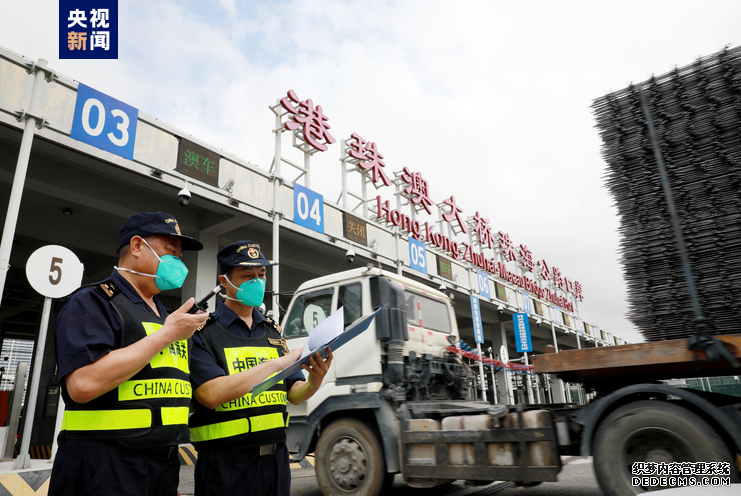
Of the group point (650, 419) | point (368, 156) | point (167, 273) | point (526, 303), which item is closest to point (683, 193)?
point (650, 419)

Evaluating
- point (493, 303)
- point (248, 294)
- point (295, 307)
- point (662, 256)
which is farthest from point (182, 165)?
point (493, 303)

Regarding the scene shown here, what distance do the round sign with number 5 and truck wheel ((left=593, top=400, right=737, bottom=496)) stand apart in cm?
595

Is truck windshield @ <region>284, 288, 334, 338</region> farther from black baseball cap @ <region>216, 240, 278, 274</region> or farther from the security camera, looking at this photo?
black baseball cap @ <region>216, 240, 278, 274</region>

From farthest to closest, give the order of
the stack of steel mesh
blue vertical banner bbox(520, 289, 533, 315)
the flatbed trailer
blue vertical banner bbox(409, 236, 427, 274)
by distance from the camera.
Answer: blue vertical banner bbox(520, 289, 533, 315)
blue vertical banner bbox(409, 236, 427, 274)
the stack of steel mesh
the flatbed trailer

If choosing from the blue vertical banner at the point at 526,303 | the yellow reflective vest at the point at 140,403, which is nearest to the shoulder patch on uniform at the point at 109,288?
the yellow reflective vest at the point at 140,403

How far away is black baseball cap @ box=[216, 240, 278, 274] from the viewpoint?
2.61m

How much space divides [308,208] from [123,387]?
401 inches

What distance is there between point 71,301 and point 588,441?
3.69 m

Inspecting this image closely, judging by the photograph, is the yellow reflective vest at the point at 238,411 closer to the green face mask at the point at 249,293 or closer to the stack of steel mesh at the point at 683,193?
the green face mask at the point at 249,293

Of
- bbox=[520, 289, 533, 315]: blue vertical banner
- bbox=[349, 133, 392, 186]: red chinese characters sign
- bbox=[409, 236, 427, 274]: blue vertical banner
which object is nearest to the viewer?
bbox=[409, 236, 427, 274]: blue vertical banner

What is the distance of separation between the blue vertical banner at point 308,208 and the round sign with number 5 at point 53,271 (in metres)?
5.72

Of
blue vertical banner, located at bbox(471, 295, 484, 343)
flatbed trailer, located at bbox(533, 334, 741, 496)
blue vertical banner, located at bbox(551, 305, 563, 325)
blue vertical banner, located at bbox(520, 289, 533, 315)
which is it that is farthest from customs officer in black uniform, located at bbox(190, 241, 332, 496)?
blue vertical banner, located at bbox(551, 305, 563, 325)

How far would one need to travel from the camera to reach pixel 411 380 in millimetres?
5387

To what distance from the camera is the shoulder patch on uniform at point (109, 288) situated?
6.25 feet
